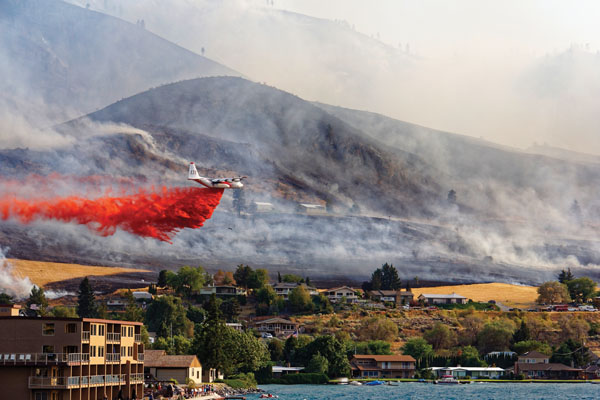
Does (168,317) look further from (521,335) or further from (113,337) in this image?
(113,337)

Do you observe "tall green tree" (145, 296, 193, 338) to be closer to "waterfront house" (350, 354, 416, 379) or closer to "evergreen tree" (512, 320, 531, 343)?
"waterfront house" (350, 354, 416, 379)

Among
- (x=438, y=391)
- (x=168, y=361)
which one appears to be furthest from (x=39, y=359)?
(x=438, y=391)

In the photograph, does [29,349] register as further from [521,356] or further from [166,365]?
[521,356]

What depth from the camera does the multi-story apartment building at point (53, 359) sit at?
79562mm

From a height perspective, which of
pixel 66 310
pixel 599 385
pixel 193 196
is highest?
pixel 193 196

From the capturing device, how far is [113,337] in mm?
90562

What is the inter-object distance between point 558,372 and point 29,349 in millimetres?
109269

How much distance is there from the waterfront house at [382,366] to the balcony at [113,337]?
254 feet

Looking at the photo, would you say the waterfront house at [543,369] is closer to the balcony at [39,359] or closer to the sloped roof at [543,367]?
the sloped roof at [543,367]

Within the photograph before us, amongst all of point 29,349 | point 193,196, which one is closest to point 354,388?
point 193,196

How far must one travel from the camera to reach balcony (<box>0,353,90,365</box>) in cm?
7956

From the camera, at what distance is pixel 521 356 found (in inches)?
6698

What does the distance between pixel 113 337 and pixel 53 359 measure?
10.3 metres

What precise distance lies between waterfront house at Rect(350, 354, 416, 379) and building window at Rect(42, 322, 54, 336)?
289 feet
